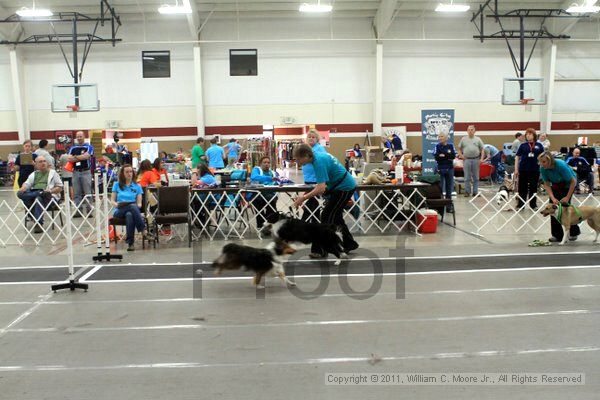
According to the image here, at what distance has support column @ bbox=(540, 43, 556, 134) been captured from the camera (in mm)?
18234

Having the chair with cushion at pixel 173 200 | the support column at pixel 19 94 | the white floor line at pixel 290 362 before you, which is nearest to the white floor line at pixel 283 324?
the white floor line at pixel 290 362

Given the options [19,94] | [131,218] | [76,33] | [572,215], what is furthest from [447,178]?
[19,94]

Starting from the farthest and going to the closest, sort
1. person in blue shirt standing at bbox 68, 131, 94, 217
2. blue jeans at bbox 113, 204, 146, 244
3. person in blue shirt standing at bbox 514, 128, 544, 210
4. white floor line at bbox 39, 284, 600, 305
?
person in blue shirt standing at bbox 68, 131, 94, 217 → person in blue shirt standing at bbox 514, 128, 544, 210 → blue jeans at bbox 113, 204, 146, 244 → white floor line at bbox 39, 284, 600, 305

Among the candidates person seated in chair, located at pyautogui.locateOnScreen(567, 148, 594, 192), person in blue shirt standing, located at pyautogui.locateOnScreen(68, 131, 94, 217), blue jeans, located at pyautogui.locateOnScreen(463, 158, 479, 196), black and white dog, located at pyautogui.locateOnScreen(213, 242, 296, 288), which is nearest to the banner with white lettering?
blue jeans, located at pyautogui.locateOnScreen(463, 158, 479, 196)

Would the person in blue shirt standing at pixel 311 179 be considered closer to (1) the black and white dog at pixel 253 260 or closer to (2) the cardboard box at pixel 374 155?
(1) the black and white dog at pixel 253 260

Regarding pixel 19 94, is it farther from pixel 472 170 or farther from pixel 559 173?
pixel 559 173

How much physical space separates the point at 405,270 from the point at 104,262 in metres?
3.23

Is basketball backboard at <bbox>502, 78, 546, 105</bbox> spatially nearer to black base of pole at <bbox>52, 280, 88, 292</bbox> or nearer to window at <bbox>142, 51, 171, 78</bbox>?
window at <bbox>142, 51, 171, 78</bbox>

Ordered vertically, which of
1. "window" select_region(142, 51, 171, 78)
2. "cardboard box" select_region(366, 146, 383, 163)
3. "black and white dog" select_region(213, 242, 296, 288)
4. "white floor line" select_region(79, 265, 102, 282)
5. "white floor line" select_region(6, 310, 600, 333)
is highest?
"window" select_region(142, 51, 171, 78)

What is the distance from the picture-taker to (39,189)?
8234 millimetres

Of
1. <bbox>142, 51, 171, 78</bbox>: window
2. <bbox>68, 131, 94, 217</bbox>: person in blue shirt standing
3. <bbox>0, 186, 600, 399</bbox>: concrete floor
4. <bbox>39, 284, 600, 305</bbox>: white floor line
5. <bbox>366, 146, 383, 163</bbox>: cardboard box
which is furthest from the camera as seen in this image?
<bbox>142, 51, 171, 78</bbox>: window

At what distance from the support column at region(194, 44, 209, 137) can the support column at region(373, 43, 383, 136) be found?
5.76m

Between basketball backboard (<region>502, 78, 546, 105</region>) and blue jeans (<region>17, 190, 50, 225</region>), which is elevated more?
basketball backboard (<region>502, 78, 546, 105</region>)

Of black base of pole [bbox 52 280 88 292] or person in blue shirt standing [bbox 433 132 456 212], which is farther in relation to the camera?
person in blue shirt standing [bbox 433 132 456 212]
